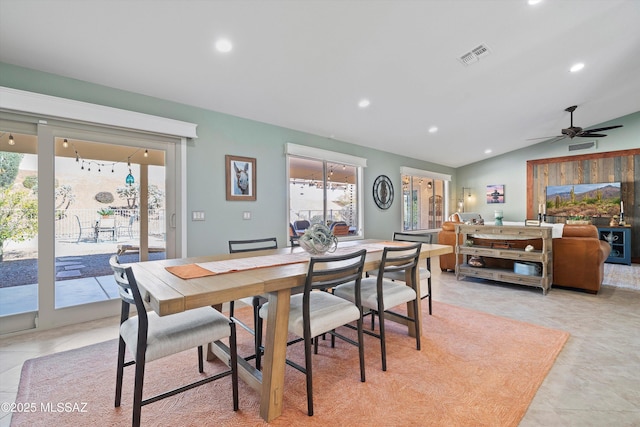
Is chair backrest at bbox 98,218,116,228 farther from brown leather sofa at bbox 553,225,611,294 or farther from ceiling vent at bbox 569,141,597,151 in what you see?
ceiling vent at bbox 569,141,597,151

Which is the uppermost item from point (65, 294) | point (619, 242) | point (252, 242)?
point (252, 242)

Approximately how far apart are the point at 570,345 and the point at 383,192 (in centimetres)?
415

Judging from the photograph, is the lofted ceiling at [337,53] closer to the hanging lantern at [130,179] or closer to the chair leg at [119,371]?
the hanging lantern at [130,179]

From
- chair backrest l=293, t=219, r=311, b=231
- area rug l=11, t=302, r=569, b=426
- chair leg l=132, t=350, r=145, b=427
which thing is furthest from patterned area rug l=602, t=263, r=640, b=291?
chair leg l=132, t=350, r=145, b=427

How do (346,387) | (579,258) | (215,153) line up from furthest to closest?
(579,258) → (215,153) → (346,387)

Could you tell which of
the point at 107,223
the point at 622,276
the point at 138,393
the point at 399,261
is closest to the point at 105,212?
the point at 107,223

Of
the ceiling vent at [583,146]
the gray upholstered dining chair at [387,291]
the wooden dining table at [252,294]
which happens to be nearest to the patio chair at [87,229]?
the wooden dining table at [252,294]

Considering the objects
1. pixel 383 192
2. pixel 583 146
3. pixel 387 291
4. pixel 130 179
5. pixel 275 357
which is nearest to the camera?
pixel 275 357

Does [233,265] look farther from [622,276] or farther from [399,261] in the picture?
[622,276]

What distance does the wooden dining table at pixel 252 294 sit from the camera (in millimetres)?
1354

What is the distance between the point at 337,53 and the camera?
2973mm

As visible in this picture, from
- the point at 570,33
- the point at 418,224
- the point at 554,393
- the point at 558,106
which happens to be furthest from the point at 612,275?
the point at 554,393

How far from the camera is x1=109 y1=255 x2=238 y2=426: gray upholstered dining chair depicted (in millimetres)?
1423

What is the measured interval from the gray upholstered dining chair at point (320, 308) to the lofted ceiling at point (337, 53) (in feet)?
6.65
